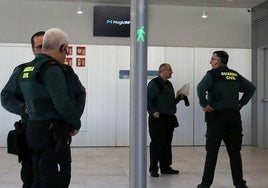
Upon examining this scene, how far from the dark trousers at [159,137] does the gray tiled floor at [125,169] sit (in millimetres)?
247

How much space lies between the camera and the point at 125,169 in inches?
257

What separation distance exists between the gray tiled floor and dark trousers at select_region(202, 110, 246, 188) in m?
0.61

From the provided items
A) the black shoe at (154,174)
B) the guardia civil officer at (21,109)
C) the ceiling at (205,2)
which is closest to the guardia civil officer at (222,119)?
the black shoe at (154,174)

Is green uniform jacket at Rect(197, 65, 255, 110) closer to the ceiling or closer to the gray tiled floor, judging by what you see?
the gray tiled floor

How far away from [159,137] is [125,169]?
1013 mm

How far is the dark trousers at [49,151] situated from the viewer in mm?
2582

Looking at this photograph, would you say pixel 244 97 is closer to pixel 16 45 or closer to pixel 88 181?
pixel 88 181

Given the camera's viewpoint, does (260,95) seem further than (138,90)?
Yes

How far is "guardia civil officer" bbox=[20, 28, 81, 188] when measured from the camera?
8.43ft

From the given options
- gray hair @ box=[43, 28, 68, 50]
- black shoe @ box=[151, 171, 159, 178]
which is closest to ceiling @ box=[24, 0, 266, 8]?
black shoe @ box=[151, 171, 159, 178]

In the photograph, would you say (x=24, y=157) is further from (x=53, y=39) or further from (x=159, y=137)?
(x=159, y=137)

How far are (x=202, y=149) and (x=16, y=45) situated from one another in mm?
5076

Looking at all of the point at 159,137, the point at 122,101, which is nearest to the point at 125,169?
the point at 159,137

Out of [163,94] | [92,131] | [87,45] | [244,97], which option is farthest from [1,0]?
[244,97]
